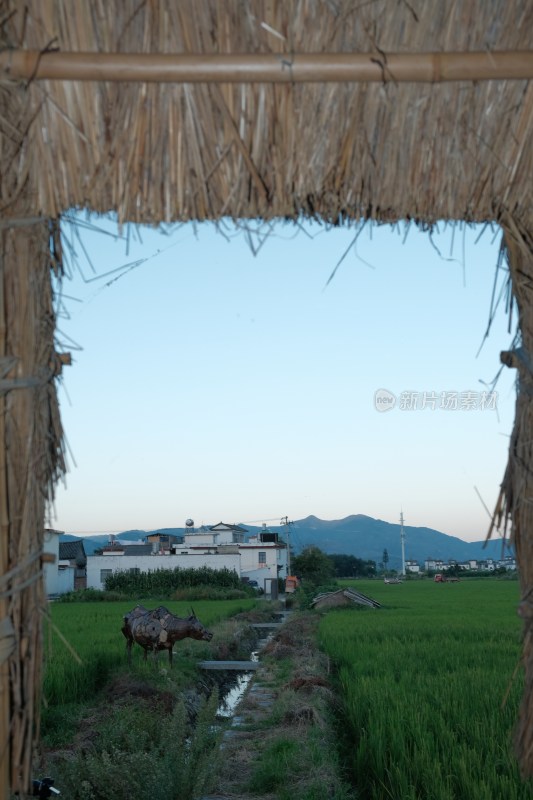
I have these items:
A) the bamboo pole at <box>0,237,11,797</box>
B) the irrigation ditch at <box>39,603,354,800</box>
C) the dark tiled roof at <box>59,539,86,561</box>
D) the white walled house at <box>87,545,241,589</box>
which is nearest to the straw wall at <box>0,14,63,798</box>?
the bamboo pole at <box>0,237,11,797</box>

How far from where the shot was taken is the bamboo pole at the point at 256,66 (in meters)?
1.73

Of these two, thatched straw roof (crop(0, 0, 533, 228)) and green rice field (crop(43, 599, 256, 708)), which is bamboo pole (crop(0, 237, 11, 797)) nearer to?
thatched straw roof (crop(0, 0, 533, 228))

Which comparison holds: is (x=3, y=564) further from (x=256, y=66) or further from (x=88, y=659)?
(x=88, y=659)

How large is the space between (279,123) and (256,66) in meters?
0.18

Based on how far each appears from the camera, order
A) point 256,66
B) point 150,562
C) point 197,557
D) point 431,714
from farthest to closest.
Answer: point 150,562, point 197,557, point 431,714, point 256,66

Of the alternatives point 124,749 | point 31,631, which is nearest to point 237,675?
point 124,749

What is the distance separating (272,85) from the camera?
1.84 m

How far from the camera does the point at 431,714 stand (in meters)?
5.22

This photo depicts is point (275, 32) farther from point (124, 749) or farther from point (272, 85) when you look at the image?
point (124, 749)

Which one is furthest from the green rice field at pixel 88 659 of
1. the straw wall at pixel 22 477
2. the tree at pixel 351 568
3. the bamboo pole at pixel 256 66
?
the tree at pixel 351 568

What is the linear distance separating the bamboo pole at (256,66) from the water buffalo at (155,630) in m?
7.69

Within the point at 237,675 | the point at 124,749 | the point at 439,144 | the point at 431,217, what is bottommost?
the point at 237,675

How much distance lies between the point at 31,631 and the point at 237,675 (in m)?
9.20

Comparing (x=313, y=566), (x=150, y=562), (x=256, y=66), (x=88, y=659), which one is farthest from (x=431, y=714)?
(x=313, y=566)
